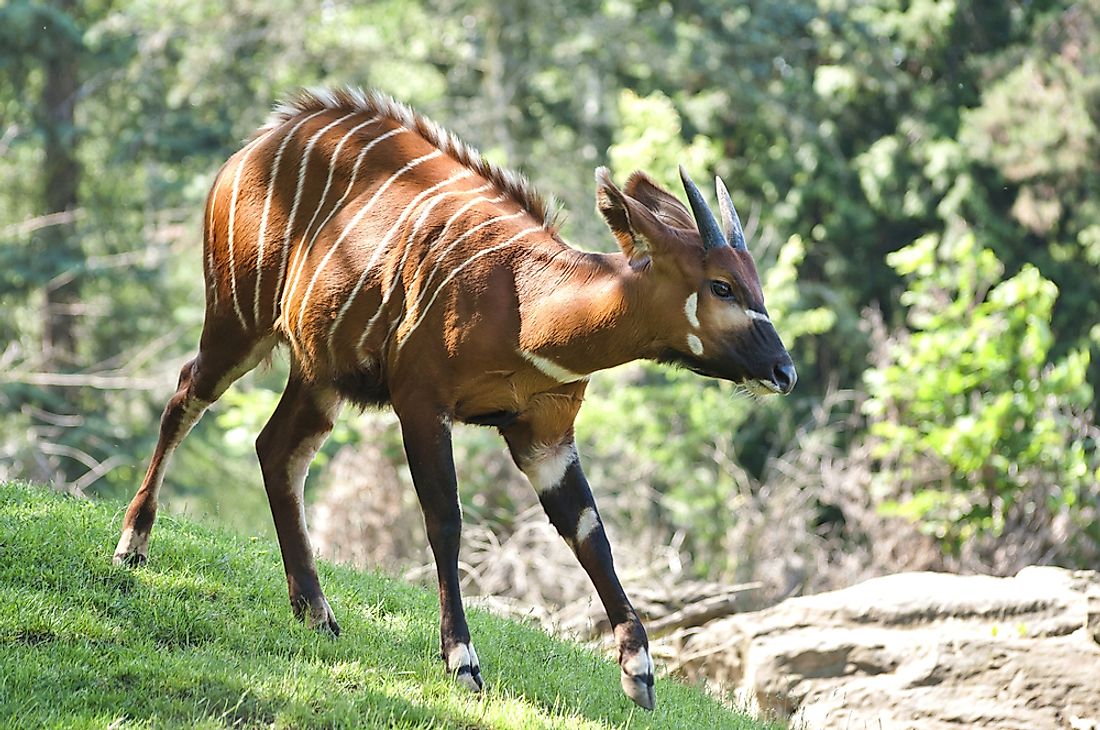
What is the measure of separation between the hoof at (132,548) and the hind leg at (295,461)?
60cm

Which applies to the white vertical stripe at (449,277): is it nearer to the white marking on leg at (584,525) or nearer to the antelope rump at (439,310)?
the antelope rump at (439,310)

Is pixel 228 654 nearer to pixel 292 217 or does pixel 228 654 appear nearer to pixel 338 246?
pixel 338 246

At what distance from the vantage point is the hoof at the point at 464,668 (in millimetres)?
5449

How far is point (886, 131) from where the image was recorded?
72.0ft

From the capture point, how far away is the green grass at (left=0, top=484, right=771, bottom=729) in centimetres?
484

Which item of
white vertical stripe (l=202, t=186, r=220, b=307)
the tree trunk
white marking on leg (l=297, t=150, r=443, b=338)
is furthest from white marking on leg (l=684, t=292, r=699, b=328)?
the tree trunk

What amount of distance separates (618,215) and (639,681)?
1.73 m

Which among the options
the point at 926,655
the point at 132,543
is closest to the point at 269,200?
the point at 132,543

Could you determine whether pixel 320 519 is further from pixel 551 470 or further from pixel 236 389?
pixel 551 470

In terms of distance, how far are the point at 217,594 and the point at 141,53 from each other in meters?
15.8

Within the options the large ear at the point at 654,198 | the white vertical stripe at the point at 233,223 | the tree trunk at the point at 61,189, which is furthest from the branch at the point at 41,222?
the large ear at the point at 654,198

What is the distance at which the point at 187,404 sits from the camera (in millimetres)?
6562

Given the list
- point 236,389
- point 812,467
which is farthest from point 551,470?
point 236,389

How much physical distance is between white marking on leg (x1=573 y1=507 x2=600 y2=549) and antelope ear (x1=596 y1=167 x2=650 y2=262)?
1.02 m
